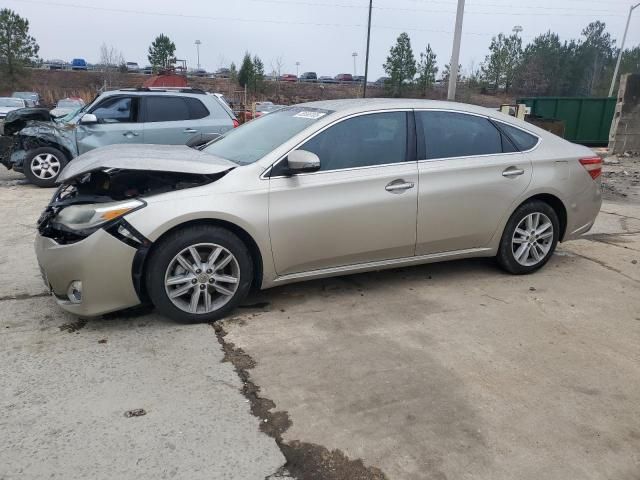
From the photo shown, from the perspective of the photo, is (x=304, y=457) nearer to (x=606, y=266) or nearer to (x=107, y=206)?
(x=107, y=206)

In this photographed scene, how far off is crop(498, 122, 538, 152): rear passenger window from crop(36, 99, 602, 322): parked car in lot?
0.01 metres

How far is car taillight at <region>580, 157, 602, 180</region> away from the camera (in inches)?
202

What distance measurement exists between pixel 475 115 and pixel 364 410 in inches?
120

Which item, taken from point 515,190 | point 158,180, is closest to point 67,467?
point 158,180

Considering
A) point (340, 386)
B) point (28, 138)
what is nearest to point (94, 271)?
point (340, 386)

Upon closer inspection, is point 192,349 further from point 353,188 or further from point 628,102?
point 628,102

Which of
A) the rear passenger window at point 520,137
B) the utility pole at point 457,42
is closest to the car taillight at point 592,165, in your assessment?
the rear passenger window at point 520,137

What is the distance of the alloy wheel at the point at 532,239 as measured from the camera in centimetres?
497

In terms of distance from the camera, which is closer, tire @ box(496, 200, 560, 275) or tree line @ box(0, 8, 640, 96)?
tire @ box(496, 200, 560, 275)

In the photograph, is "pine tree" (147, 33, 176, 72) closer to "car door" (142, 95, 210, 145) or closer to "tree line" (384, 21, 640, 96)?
"tree line" (384, 21, 640, 96)

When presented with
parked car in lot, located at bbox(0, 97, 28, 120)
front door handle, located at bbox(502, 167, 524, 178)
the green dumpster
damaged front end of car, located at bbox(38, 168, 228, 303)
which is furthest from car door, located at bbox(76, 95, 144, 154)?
parked car in lot, located at bbox(0, 97, 28, 120)

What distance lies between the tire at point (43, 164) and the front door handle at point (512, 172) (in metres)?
7.85

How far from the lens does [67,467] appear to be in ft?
7.91

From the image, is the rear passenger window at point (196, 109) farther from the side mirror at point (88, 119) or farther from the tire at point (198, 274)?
the tire at point (198, 274)
